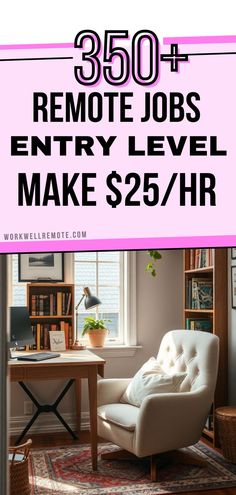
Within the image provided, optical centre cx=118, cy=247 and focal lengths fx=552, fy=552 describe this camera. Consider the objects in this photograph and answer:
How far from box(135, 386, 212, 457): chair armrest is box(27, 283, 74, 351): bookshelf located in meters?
1.29

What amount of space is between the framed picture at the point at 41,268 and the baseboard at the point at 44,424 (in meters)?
1.09

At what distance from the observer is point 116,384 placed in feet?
12.6

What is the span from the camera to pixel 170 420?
323 centimetres

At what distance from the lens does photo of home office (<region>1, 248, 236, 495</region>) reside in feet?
10.7

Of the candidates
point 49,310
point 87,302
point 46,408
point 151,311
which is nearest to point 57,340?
point 49,310

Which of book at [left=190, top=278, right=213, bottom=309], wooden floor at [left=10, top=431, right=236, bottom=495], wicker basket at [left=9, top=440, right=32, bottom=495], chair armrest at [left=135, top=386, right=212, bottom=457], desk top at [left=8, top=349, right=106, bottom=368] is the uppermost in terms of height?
book at [left=190, top=278, right=213, bottom=309]

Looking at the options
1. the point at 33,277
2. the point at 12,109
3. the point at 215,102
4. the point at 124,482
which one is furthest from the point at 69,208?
the point at 33,277

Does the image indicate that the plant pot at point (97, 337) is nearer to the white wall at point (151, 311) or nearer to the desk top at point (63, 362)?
the white wall at point (151, 311)

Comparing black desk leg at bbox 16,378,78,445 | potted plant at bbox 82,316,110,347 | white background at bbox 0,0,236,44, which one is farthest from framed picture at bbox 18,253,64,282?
white background at bbox 0,0,236,44

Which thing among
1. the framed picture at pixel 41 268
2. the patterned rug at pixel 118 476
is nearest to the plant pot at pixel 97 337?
the framed picture at pixel 41 268

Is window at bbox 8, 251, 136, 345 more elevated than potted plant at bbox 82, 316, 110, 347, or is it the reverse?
window at bbox 8, 251, 136, 345

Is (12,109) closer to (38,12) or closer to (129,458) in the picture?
(38,12)

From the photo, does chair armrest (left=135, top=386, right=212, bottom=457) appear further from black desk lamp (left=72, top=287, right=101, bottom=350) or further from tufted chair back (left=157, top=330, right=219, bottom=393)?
black desk lamp (left=72, top=287, right=101, bottom=350)

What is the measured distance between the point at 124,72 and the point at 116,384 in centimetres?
295
